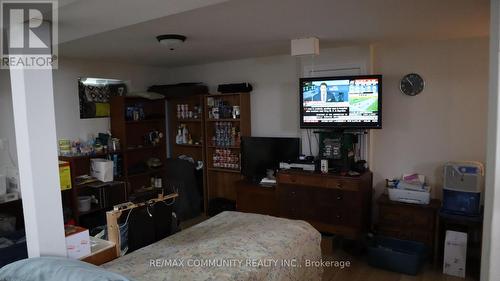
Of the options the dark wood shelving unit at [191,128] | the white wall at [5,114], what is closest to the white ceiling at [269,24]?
the white wall at [5,114]

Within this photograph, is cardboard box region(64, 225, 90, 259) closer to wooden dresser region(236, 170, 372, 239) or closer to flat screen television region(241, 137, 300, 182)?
wooden dresser region(236, 170, 372, 239)

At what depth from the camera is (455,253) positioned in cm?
299

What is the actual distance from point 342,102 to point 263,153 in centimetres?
121

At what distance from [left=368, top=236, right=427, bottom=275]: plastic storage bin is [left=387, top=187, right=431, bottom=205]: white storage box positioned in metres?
0.39

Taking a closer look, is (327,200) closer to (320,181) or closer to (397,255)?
(320,181)

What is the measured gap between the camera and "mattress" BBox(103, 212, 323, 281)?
5.91 feet

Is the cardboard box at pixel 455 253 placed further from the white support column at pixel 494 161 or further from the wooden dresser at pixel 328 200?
the white support column at pixel 494 161

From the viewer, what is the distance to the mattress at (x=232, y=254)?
1.80 metres

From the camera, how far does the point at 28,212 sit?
1.85 m

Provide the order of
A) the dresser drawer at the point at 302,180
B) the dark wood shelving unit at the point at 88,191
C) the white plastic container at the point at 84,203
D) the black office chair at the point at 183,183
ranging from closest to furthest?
the dresser drawer at the point at 302,180, the dark wood shelving unit at the point at 88,191, the white plastic container at the point at 84,203, the black office chair at the point at 183,183

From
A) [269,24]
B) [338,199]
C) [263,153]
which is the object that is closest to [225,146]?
[263,153]

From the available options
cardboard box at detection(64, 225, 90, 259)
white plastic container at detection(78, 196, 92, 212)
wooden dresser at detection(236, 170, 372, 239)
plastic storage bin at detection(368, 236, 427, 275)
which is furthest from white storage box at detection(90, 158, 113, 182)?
plastic storage bin at detection(368, 236, 427, 275)

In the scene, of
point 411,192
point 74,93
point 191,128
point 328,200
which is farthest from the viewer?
point 191,128

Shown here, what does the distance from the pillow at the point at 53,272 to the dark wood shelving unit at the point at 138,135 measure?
293 cm
